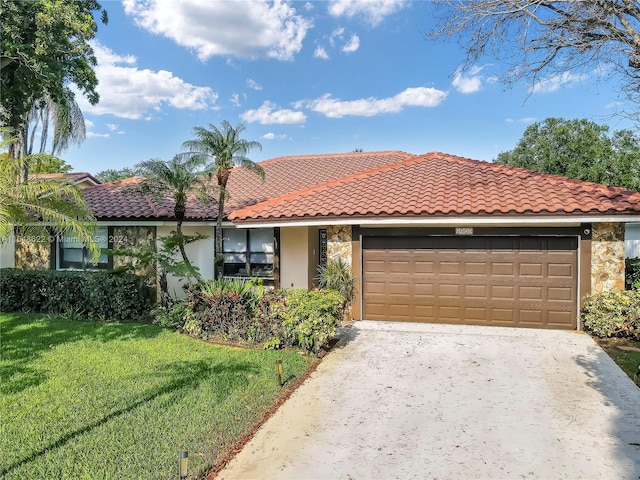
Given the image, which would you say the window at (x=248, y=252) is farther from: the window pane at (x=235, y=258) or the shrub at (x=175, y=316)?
the shrub at (x=175, y=316)

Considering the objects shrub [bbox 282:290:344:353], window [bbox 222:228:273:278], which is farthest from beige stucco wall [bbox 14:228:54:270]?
shrub [bbox 282:290:344:353]

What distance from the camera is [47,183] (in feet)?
27.3

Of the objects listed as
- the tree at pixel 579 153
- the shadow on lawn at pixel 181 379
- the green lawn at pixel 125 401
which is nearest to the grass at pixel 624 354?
the green lawn at pixel 125 401

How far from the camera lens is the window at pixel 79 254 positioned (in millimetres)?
14117

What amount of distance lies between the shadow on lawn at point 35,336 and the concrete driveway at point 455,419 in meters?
4.72

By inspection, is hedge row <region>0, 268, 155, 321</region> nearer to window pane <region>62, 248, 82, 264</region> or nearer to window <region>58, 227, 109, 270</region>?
window <region>58, 227, 109, 270</region>

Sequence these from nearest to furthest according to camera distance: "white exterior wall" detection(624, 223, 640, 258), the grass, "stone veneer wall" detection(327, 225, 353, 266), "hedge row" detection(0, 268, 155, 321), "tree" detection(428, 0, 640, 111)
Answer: the grass
"tree" detection(428, 0, 640, 111)
"stone veneer wall" detection(327, 225, 353, 266)
"hedge row" detection(0, 268, 155, 321)
"white exterior wall" detection(624, 223, 640, 258)

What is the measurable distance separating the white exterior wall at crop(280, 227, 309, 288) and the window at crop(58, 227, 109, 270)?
626cm

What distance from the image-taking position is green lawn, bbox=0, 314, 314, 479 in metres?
4.24

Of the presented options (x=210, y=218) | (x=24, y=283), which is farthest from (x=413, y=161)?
(x=24, y=283)

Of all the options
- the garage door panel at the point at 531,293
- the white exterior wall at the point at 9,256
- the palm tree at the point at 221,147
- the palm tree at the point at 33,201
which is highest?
the palm tree at the point at 221,147

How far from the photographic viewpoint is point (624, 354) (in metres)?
8.04

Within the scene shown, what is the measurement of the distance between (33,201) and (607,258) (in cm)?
1320

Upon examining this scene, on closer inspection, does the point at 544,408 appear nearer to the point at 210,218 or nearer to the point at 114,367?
the point at 114,367
